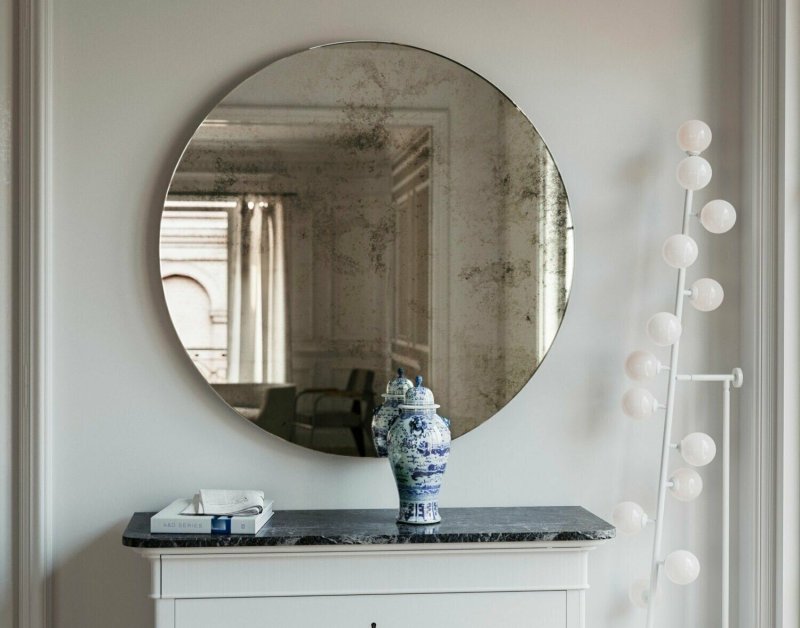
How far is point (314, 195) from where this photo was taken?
2.42m

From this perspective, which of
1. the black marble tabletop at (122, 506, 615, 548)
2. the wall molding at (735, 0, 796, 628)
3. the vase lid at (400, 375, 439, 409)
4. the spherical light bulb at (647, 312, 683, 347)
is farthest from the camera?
the wall molding at (735, 0, 796, 628)

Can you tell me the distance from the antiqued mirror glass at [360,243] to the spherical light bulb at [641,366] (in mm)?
229

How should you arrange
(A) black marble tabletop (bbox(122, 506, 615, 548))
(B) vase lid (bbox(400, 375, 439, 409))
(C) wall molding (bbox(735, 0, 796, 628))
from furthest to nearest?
(C) wall molding (bbox(735, 0, 796, 628))
(B) vase lid (bbox(400, 375, 439, 409))
(A) black marble tabletop (bbox(122, 506, 615, 548))

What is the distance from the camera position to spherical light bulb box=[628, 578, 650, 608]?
8.01ft

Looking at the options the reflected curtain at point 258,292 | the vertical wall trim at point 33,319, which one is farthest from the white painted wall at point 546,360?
the reflected curtain at point 258,292

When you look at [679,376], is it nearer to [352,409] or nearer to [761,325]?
[761,325]

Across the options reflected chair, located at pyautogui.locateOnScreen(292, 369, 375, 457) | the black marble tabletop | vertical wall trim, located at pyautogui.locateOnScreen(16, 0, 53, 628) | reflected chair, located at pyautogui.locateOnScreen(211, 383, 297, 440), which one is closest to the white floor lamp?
A: the black marble tabletop

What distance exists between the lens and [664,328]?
2.30 m

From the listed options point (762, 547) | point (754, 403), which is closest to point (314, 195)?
point (754, 403)

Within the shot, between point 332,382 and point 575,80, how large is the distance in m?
1.08

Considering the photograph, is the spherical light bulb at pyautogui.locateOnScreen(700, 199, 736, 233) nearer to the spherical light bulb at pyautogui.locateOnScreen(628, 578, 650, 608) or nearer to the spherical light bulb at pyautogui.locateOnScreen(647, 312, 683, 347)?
the spherical light bulb at pyautogui.locateOnScreen(647, 312, 683, 347)

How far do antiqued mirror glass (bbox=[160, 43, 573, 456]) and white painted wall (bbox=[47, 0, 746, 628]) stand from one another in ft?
0.25

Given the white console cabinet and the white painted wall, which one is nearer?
the white console cabinet

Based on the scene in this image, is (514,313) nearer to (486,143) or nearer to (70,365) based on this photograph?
(486,143)
